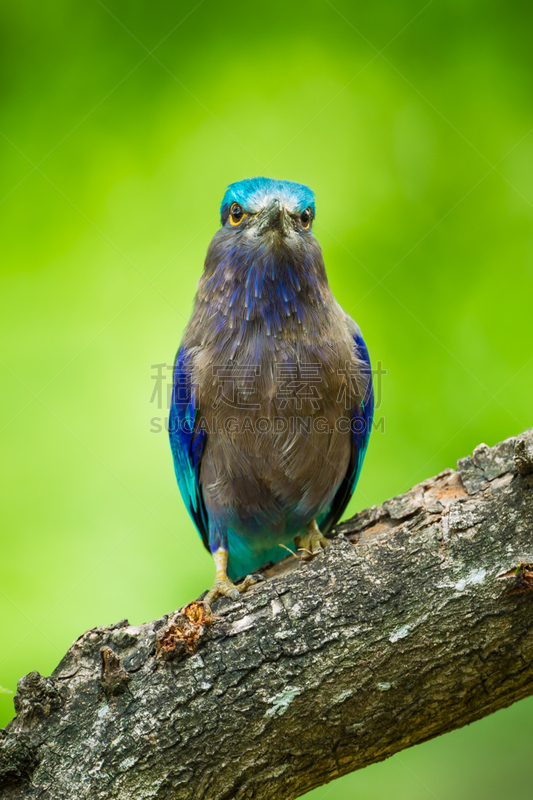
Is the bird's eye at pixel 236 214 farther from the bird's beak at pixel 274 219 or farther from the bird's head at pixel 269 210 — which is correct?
the bird's beak at pixel 274 219

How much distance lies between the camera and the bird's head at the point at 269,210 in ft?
13.1

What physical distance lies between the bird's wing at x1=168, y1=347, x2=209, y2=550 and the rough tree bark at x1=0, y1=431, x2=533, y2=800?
4.62ft

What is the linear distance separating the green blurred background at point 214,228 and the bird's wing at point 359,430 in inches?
14.4

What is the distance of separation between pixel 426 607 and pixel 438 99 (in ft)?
12.9

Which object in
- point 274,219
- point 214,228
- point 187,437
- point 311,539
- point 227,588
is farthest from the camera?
point 214,228

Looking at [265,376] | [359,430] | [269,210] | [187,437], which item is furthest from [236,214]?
[359,430]

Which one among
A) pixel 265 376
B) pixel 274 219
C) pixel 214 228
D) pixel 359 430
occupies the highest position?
pixel 214 228

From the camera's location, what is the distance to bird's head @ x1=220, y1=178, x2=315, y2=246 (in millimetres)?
4008

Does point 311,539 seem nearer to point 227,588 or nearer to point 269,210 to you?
point 227,588

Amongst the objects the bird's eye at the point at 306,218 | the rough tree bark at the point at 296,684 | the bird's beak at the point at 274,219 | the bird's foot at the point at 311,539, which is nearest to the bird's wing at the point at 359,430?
the bird's foot at the point at 311,539

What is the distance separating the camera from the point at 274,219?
3.97 meters

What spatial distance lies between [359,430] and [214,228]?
1.94 metres

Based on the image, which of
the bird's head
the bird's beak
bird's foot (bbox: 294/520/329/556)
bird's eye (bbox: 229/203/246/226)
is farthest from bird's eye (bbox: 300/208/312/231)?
bird's foot (bbox: 294/520/329/556)

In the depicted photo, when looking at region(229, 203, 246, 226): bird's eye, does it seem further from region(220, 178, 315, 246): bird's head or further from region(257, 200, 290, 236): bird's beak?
region(257, 200, 290, 236): bird's beak
